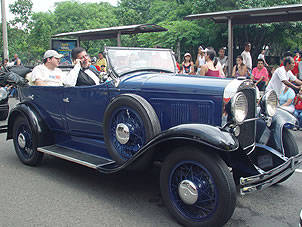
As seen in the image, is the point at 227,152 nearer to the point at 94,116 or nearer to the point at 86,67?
the point at 94,116

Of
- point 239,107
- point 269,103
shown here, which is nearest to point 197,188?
point 239,107

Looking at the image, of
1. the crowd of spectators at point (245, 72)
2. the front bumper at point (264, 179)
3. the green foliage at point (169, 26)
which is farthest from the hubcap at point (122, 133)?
the green foliage at point (169, 26)

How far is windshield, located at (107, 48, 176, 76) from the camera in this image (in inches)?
162

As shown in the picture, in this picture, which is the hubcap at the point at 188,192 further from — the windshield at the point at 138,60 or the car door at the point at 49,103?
the car door at the point at 49,103

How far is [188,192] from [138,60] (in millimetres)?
2063

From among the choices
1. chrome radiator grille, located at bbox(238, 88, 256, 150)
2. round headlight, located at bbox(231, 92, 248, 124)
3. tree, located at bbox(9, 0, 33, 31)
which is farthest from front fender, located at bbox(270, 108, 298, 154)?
tree, located at bbox(9, 0, 33, 31)

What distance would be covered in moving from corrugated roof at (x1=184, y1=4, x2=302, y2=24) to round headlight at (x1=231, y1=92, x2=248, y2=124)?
672cm

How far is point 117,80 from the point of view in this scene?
151 inches

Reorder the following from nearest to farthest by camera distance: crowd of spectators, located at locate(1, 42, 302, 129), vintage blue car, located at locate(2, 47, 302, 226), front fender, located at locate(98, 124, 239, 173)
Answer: front fender, located at locate(98, 124, 239, 173), vintage blue car, located at locate(2, 47, 302, 226), crowd of spectators, located at locate(1, 42, 302, 129)

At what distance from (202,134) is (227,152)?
1.06 feet

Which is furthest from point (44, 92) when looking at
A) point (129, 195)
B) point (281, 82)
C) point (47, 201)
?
point (281, 82)

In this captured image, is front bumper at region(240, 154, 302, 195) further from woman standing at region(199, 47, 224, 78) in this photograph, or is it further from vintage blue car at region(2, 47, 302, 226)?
woman standing at region(199, 47, 224, 78)

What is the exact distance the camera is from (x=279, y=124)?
3.66 m

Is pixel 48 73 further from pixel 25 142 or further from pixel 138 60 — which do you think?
pixel 138 60
